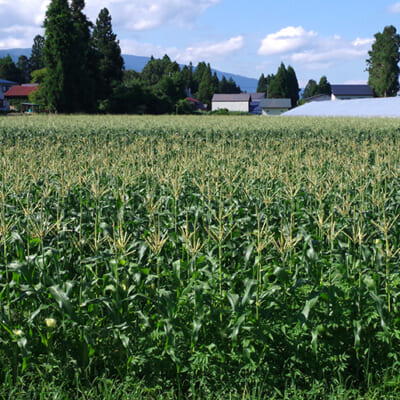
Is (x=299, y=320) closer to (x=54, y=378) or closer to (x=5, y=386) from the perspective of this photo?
(x=54, y=378)

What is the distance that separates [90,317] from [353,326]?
2233 mm

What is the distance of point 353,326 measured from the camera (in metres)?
3.61

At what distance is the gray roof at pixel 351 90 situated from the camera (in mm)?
105438

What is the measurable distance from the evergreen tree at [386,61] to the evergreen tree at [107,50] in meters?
Result: 45.9

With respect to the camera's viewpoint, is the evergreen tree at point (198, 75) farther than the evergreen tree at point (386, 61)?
Yes

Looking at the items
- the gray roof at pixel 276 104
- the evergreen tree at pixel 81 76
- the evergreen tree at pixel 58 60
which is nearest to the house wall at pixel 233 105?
the gray roof at pixel 276 104

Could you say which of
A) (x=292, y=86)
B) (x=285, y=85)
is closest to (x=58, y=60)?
(x=285, y=85)

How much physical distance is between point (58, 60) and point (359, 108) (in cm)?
3463

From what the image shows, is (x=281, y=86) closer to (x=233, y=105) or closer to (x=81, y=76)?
(x=233, y=105)

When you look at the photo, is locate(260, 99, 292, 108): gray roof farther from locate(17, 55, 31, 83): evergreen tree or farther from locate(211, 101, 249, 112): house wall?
locate(17, 55, 31, 83): evergreen tree

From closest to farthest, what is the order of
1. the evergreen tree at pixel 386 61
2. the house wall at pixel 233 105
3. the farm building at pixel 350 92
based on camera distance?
1. the evergreen tree at pixel 386 61
2. the farm building at pixel 350 92
3. the house wall at pixel 233 105

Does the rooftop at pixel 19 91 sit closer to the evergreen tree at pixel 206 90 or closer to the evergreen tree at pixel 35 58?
the evergreen tree at pixel 35 58

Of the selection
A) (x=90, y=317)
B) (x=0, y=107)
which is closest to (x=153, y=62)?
(x=0, y=107)

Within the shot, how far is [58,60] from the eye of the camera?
49125 mm
